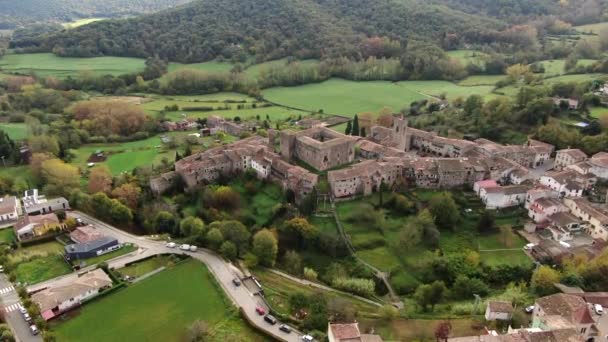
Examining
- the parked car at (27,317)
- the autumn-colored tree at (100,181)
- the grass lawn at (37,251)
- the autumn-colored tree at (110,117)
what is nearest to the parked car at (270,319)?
the parked car at (27,317)

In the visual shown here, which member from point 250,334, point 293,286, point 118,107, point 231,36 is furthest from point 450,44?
point 250,334

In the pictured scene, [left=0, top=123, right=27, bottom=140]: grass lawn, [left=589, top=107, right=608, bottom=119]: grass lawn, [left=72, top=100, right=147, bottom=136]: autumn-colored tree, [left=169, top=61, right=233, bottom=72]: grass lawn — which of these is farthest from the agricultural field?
[left=0, top=123, right=27, bottom=140]: grass lawn

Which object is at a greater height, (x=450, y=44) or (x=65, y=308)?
(x=450, y=44)

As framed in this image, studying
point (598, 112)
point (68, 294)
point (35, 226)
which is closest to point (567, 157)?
point (598, 112)

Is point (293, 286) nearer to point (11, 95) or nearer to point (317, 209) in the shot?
point (317, 209)

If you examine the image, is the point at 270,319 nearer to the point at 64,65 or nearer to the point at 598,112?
the point at 598,112

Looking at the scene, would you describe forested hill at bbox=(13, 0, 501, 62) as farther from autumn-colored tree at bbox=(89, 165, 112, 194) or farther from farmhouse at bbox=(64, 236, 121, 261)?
farmhouse at bbox=(64, 236, 121, 261)

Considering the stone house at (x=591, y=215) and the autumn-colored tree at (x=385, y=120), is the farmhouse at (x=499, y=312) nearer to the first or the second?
the stone house at (x=591, y=215)
